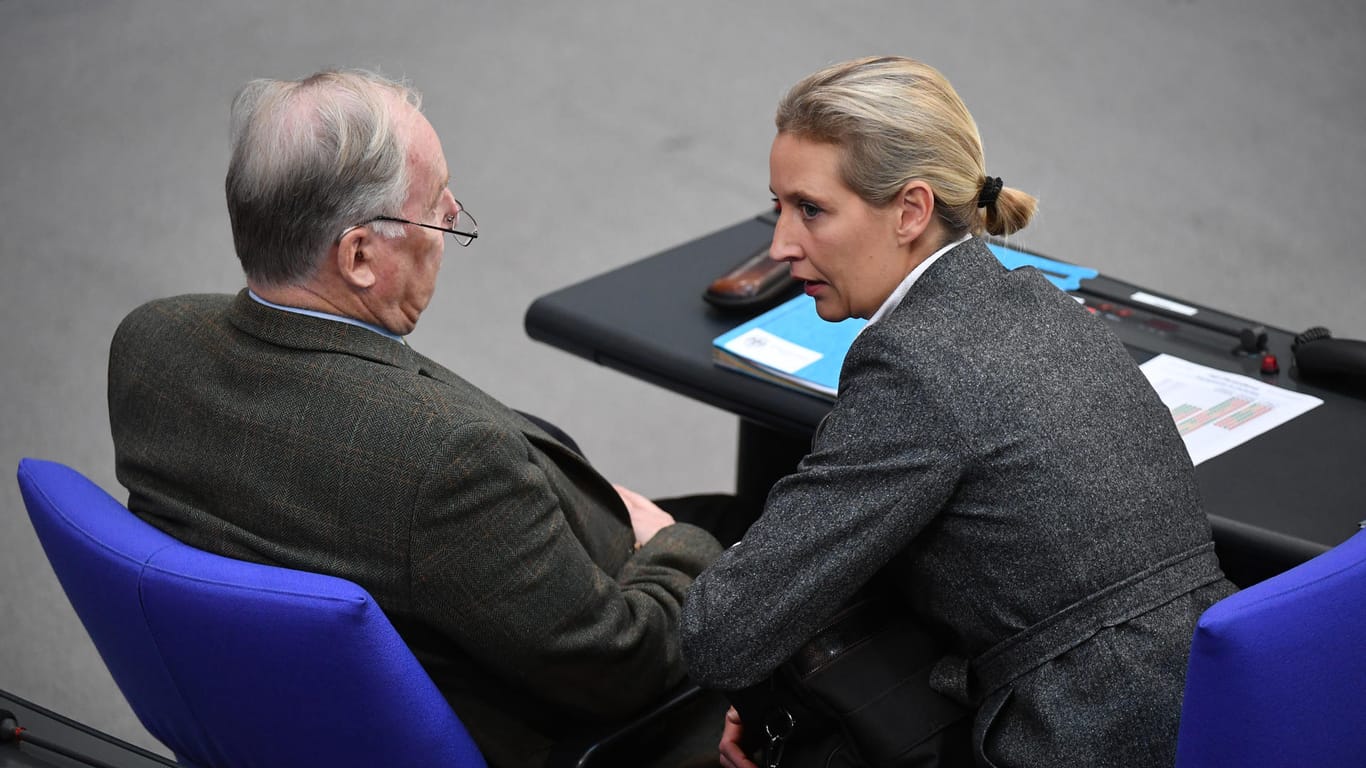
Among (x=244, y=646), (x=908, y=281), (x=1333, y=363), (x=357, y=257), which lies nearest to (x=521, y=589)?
(x=244, y=646)

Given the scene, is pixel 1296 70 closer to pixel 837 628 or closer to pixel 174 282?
pixel 174 282

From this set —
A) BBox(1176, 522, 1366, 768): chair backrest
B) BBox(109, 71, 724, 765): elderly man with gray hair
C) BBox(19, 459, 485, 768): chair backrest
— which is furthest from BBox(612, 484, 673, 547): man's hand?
BBox(1176, 522, 1366, 768): chair backrest

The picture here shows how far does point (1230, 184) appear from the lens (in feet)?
14.5

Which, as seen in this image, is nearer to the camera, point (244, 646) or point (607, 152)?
point (244, 646)

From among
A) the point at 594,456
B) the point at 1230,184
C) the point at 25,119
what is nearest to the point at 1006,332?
the point at 594,456

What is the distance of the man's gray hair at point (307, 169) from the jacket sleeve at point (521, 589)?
28 cm

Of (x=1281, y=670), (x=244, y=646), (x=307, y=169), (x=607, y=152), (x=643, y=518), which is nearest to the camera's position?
(x=1281, y=670)

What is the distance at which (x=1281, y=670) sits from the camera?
1.27m

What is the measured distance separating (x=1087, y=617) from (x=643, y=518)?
728 millimetres

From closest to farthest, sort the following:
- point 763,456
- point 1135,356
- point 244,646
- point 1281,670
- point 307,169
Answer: point 1281,670, point 244,646, point 307,169, point 1135,356, point 763,456

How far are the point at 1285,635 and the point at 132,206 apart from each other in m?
3.72

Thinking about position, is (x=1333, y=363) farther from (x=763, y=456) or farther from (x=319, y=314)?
(x=319, y=314)

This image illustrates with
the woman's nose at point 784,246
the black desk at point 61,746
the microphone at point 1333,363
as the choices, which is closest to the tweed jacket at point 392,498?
the black desk at point 61,746

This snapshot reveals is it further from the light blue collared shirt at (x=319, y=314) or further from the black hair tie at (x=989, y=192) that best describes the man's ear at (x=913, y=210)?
the light blue collared shirt at (x=319, y=314)
